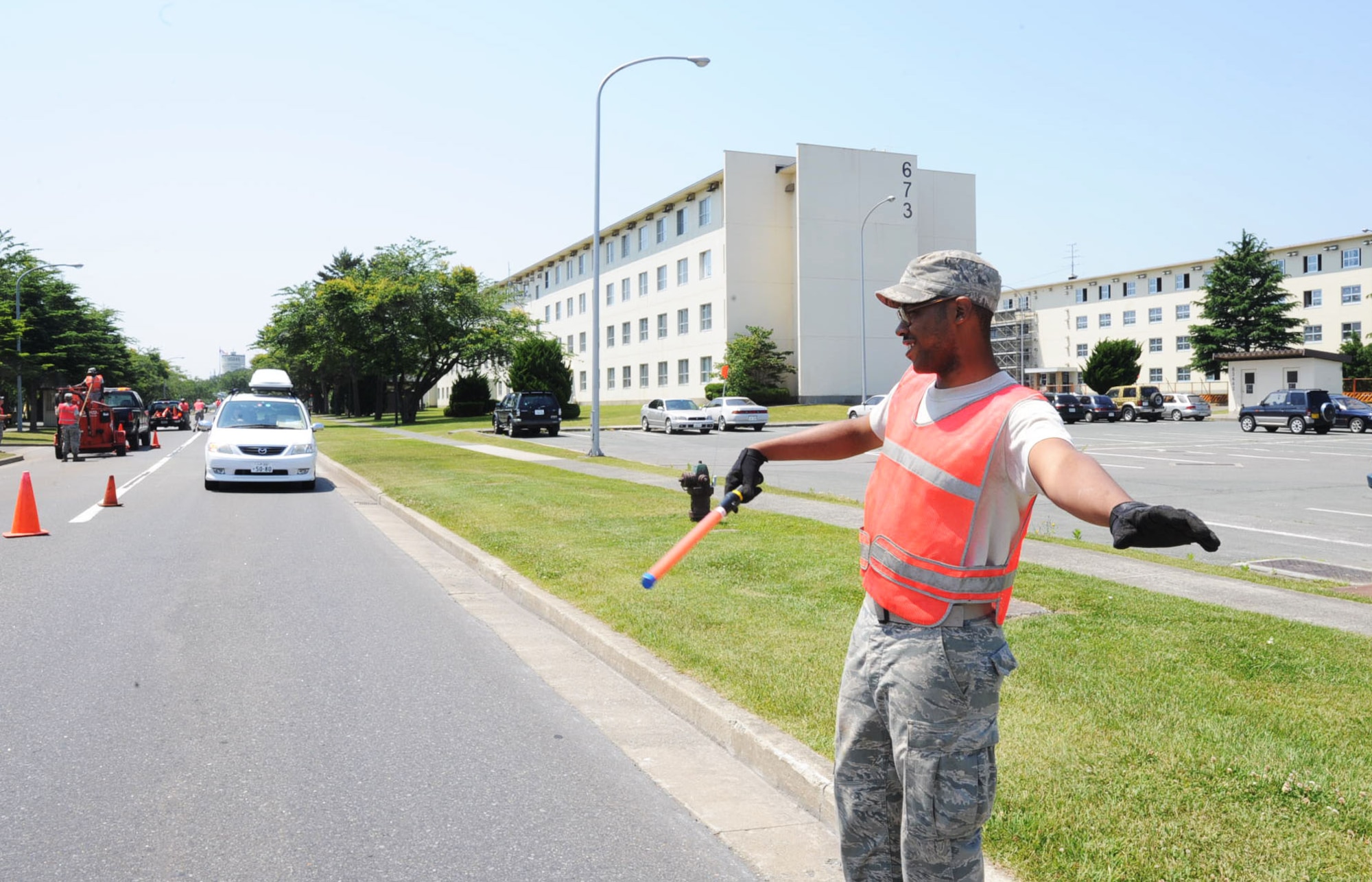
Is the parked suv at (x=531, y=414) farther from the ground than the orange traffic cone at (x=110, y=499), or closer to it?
farther from the ground

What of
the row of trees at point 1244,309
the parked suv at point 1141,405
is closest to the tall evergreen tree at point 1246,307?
the row of trees at point 1244,309

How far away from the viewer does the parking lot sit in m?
11.9

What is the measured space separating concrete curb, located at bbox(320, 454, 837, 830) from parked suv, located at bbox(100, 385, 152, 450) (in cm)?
2737

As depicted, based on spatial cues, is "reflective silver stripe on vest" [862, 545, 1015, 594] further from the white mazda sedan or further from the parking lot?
the white mazda sedan

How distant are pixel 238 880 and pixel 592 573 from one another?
5.55 metres

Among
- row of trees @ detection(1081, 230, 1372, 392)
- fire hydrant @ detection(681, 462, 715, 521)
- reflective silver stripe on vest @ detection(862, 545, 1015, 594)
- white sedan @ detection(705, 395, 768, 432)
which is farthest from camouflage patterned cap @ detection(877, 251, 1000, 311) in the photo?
row of trees @ detection(1081, 230, 1372, 392)

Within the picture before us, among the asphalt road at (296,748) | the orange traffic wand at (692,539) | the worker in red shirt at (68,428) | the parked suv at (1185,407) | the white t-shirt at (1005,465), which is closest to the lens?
the white t-shirt at (1005,465)

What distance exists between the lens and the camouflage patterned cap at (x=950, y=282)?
2594 mm

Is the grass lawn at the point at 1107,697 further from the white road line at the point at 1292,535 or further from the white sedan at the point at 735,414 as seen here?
the white sedan at the point at 735,414

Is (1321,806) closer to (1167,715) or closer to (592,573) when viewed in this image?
(1167,715)

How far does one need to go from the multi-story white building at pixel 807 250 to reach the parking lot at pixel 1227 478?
66.3ft

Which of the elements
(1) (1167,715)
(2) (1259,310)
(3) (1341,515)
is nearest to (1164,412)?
(2) (1259,310)

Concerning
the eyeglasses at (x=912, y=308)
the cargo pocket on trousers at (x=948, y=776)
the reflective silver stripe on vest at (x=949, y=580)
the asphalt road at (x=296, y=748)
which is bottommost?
the asphalt road at (x=296, y=748)

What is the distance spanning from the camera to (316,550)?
11445mm
